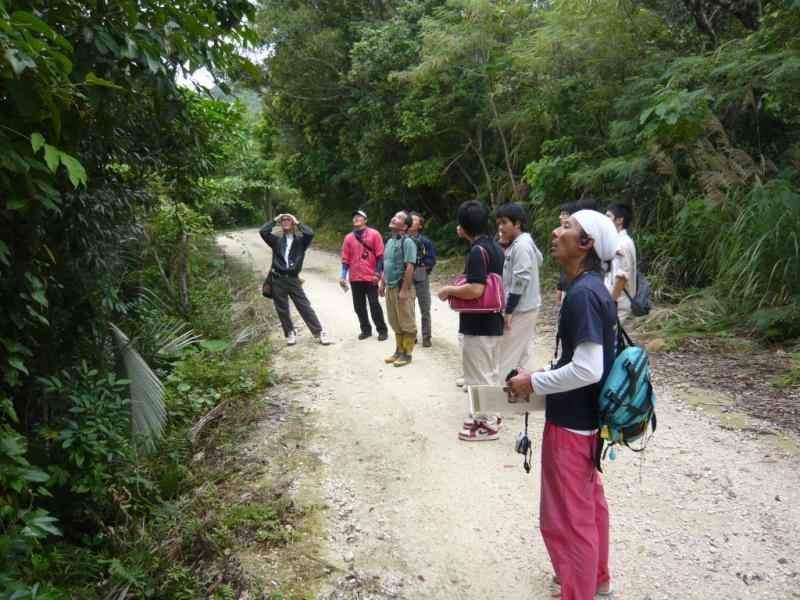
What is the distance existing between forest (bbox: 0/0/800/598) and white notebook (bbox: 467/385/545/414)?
1.89 meters

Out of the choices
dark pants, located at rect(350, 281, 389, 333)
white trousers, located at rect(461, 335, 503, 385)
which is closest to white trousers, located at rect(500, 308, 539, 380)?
white trousers, located at rect(461, 335, 503, 385)

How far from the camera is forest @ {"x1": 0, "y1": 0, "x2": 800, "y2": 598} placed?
3.10m

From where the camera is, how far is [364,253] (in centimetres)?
780

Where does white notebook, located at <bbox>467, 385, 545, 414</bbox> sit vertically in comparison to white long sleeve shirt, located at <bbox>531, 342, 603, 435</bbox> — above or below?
below

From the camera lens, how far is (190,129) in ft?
15.2

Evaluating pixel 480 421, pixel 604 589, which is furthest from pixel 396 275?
pixel 604 589

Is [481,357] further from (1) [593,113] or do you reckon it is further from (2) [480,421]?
(1) [593,113]

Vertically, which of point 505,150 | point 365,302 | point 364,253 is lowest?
point 365,302

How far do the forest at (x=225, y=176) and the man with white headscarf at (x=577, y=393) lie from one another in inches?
78.2

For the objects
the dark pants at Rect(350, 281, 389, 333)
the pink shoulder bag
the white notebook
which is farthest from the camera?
the dark pants at Rect(350, 281, 389, 333)

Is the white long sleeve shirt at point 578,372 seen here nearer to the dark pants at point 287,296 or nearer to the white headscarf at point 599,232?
the white headscarf at point 599,232

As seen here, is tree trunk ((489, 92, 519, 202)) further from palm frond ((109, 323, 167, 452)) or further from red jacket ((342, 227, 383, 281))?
palm frond ((109, 323, 167, 452))

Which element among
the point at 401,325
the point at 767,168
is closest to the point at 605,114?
the point at 767,168

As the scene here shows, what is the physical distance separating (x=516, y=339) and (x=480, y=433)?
893 millimetres
